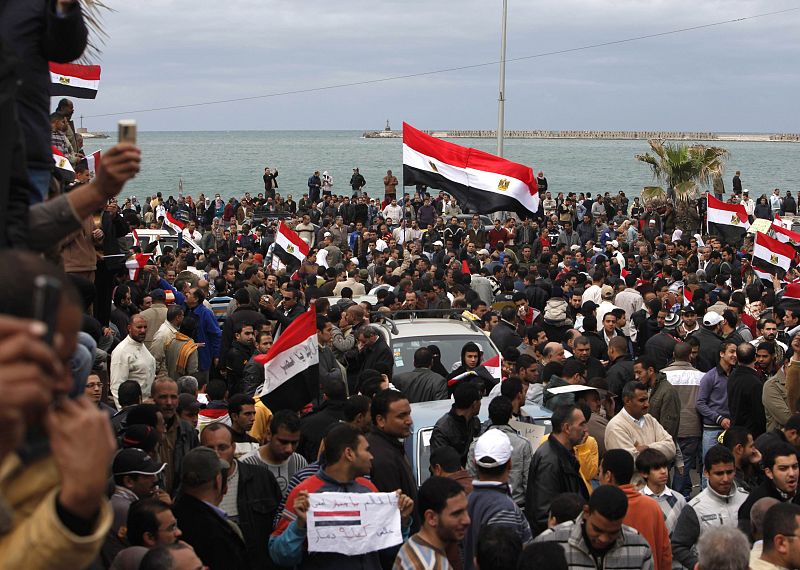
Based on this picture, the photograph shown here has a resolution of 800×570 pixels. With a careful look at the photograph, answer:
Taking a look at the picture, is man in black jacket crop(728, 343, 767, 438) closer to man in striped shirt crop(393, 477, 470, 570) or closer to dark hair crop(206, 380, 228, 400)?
dark hair crop(206, 380, 228, 400)

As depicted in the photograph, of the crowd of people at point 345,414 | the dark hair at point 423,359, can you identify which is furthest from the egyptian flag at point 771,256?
the dark hair at point 423,359

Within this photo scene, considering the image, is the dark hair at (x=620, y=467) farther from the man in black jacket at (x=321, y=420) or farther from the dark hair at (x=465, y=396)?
the man in black jacket at (x=321, y=420)

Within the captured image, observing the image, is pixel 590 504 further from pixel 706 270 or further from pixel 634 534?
pixel 706 270

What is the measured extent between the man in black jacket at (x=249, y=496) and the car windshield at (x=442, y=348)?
5.12 m

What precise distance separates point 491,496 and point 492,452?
10.5 inches

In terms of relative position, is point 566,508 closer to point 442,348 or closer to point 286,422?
point 286,422

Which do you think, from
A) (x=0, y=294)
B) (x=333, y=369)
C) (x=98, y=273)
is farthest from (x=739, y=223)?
(x=0, y=294)

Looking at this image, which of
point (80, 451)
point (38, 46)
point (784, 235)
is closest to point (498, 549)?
point (38, 46)

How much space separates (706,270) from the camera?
20969mm

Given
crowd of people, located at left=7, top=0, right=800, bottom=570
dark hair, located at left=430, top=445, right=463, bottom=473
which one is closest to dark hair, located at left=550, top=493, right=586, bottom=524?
crowd of people, located at left=7, top=0, right=800, bottom=570

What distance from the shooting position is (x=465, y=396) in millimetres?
8422

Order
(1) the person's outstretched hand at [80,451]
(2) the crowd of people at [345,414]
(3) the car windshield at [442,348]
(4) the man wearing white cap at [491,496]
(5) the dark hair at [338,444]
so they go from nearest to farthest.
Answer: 1. (1) the person's outstretched hand at [80,451]
2. (2) the crowd of people at [345,414]
3. (5) the dark hair at [338,444]
4. (4) the man wearing white cap at [491,496]
5. (3) the car windshield at [442,348]

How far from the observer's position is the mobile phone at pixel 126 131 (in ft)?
10.5

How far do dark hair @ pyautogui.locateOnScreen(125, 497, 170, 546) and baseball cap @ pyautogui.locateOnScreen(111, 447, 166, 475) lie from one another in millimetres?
887
